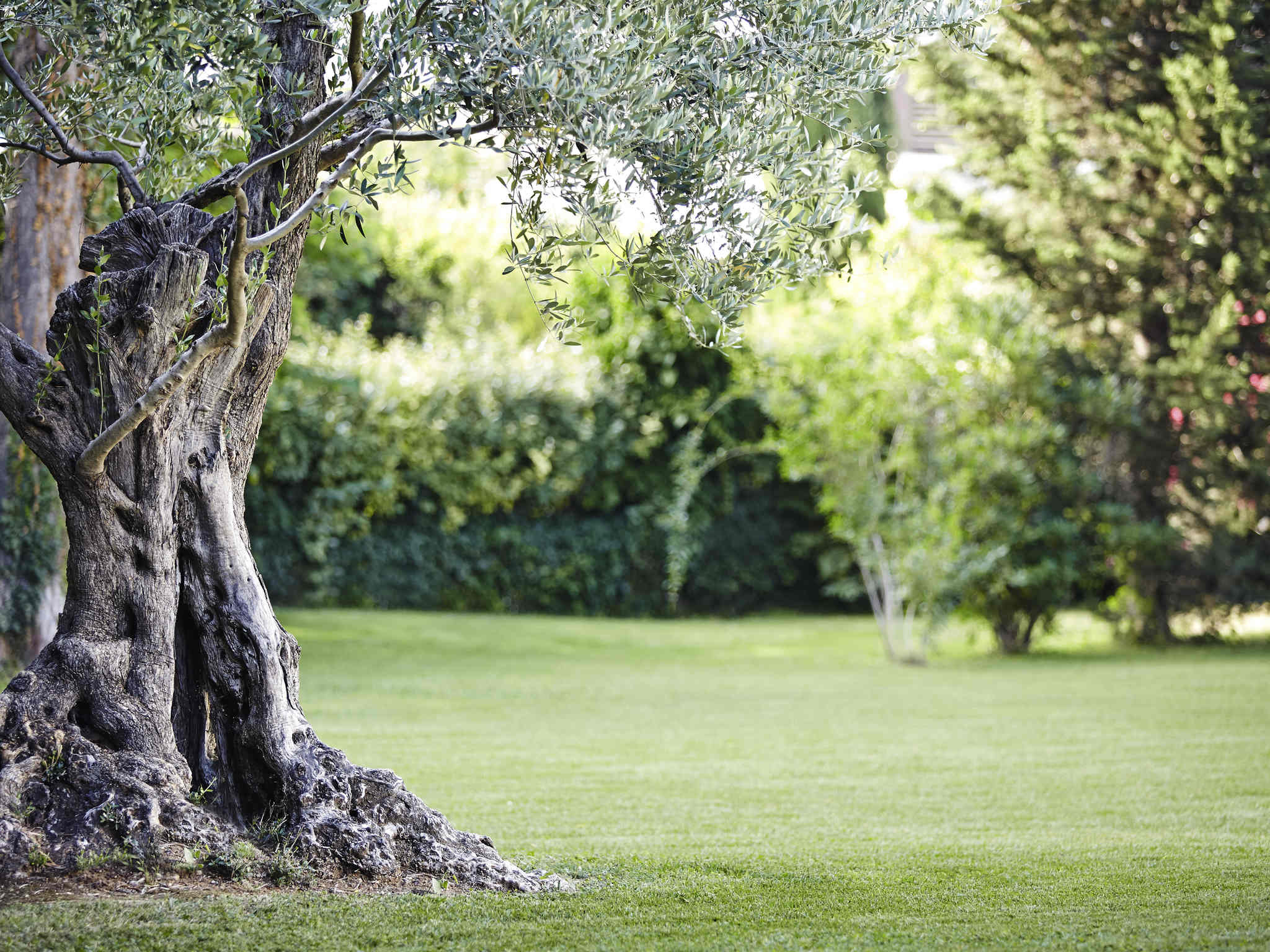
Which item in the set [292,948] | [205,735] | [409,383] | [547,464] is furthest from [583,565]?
[292,948]

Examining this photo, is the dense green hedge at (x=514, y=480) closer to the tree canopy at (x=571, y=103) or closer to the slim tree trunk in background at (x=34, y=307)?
the slim tree trunk in background at (x=34, y=307)

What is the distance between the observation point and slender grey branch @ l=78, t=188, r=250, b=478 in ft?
15.7

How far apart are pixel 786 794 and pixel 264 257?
5245 millimetres

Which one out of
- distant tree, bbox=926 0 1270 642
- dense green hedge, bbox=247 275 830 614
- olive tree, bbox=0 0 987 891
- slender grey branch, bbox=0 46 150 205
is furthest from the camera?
Result: dense green hedge, bbox=247 275 830 614

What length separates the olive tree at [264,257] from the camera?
4.96m

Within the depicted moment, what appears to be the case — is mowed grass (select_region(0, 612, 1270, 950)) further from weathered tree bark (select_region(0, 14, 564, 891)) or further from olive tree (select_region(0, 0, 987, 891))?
olive tree (select_region(0, 0, 987, 891))

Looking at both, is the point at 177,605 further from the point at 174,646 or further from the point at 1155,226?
the point at 1155,226

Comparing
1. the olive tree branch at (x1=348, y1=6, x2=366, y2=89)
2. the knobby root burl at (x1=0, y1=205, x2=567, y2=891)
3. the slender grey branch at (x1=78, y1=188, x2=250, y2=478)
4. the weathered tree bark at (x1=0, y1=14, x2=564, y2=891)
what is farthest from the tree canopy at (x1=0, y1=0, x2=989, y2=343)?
the knobby root burl at (x1=0, y1=205, x2=567, y2=891)

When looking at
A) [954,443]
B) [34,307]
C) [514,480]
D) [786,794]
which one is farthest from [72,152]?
[514,480]

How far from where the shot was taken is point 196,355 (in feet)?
16.3

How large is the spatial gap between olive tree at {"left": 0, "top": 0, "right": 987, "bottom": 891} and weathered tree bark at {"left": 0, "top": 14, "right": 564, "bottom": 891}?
0.04ft

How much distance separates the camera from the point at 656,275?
5.74 meters

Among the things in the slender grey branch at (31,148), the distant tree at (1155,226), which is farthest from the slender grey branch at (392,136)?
the distant tree at (1155,226)

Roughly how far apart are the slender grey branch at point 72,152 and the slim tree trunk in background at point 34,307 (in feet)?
20.2
